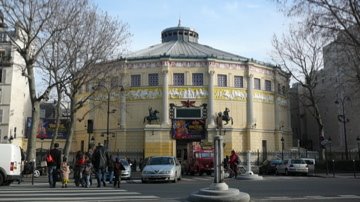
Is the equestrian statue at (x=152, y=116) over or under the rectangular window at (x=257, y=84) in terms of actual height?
under

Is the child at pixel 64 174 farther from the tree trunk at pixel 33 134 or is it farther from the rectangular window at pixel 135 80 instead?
the rectangular window at pixel 135 80

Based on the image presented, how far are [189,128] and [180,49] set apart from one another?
13732 millimetres

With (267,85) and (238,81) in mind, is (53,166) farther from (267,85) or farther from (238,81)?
(267,85)

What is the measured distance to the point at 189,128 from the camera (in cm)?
5650

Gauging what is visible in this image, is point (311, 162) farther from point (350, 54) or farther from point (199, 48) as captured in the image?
point (199, 48)

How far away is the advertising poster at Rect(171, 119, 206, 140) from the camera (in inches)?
2212

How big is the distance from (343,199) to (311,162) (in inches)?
1035

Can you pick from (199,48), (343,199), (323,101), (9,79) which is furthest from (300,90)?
(343,199)

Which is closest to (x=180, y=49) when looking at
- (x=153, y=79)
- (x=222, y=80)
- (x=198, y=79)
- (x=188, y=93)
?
(x=198, y=79)

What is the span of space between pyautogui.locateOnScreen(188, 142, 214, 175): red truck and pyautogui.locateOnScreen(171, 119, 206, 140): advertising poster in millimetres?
18379

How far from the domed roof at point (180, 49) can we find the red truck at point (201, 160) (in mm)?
23129

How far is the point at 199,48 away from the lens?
66.8 metres

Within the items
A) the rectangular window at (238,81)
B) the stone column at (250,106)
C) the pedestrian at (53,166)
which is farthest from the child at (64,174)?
the rectangular window at (238,81)

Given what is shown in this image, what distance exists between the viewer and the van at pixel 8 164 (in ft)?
64.2
